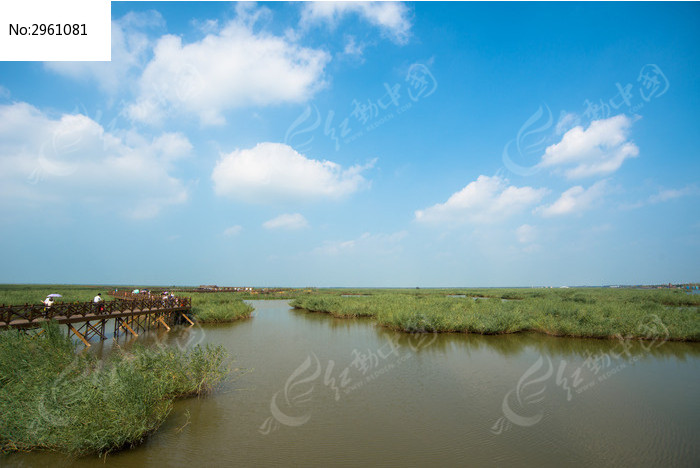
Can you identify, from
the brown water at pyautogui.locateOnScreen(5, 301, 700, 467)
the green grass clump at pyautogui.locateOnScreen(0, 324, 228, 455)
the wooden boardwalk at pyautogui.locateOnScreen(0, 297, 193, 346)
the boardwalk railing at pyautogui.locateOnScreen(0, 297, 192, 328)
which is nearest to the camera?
the green grass clump at pyautogui.locateOnScreen(0, 324, 228, 455)

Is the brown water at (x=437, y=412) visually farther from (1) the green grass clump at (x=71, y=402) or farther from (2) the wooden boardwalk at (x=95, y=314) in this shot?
(2) the wooden boardwalk at (x=95, y=314)

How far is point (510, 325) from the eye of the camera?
18422 millimetres

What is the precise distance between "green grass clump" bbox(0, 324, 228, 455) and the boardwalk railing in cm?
548

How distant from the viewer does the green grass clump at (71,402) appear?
5527 millimetres

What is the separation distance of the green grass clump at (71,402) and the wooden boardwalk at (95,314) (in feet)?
14.1

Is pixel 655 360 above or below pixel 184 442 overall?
below

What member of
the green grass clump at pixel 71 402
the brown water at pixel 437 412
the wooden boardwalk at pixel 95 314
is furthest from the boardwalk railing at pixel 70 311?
the brown water at pixel 437 412

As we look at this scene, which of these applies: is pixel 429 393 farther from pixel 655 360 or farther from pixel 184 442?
pixel 655 360

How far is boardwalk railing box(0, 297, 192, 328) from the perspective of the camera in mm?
11923

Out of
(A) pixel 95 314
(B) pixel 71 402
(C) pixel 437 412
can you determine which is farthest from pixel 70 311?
(C) pixel 437 412

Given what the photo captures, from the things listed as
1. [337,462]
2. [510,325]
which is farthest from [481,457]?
[510,325]

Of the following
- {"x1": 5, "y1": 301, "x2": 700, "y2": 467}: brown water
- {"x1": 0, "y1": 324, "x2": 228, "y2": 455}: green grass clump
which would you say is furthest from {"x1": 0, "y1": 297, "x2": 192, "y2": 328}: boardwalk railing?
{"x1": 5, "y1": 301, "x2": 700, "y2": 467}: brown water

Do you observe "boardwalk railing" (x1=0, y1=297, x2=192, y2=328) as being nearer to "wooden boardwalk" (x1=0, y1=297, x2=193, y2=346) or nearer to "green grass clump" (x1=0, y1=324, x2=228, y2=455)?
"wooden boardwalk" (x1=0, y1=297, x2=193, y2=346)

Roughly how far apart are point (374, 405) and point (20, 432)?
7.08 metres
